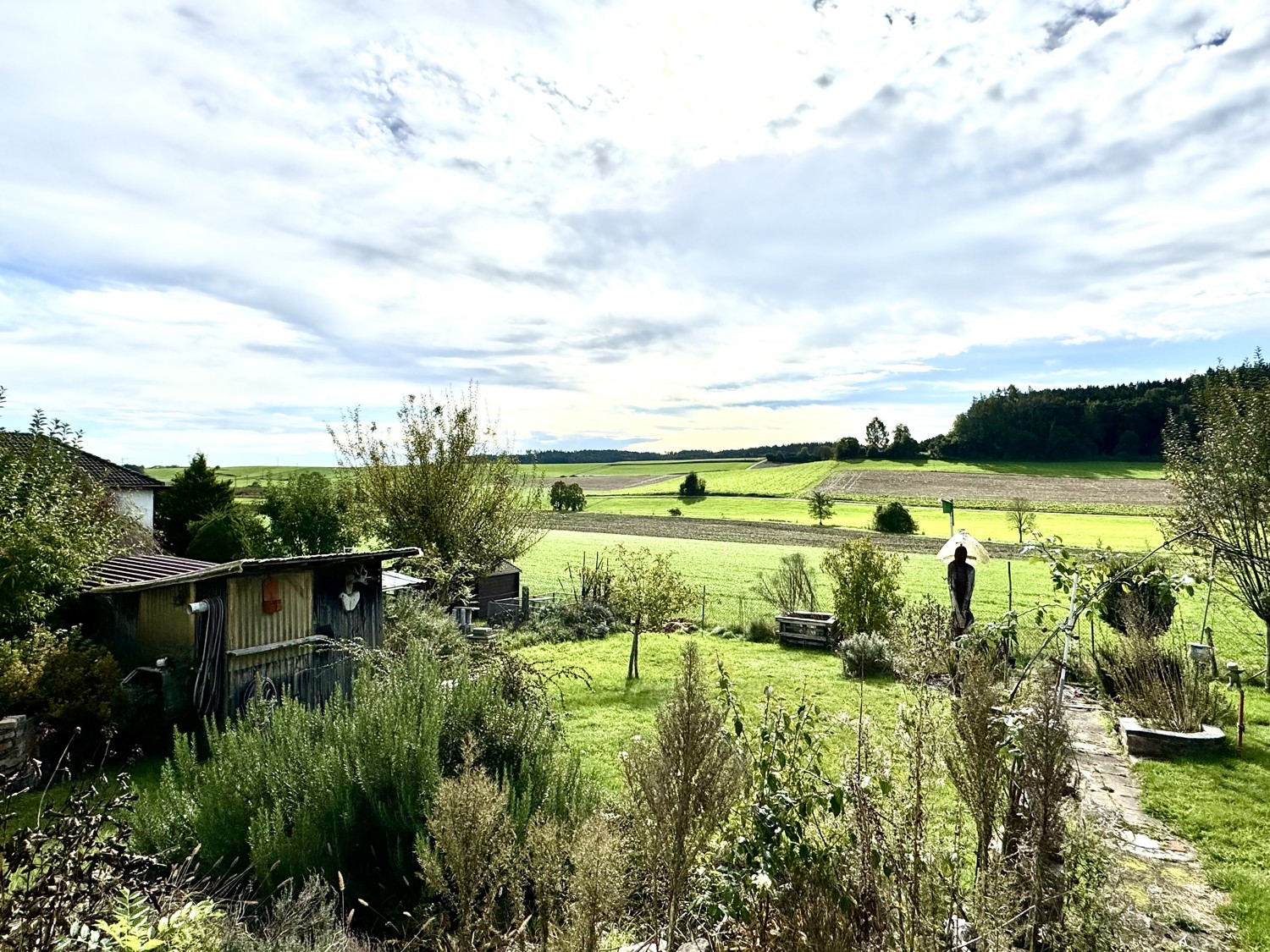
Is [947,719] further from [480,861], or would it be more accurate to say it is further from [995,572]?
[995,572]

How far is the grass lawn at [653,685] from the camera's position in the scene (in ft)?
29.6

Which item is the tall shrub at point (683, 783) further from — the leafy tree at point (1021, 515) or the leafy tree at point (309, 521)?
the leafy tree at point (1021, 515)

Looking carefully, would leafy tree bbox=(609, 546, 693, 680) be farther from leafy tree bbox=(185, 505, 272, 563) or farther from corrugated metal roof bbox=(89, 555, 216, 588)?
leafy tree bbox=(185, 505, 272, 563)

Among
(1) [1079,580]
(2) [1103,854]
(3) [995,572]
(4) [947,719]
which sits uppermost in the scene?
(1) [1079,580]

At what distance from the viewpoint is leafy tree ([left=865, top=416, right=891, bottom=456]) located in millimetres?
73125

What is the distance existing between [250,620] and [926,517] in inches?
1648

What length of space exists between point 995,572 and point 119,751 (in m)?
27.8

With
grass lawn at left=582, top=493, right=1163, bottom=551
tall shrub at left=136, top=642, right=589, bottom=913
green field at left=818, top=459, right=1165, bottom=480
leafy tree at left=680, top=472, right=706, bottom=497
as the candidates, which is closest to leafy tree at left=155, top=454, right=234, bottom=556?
tall shrub at left=136, top=642, right=589, bottom=913

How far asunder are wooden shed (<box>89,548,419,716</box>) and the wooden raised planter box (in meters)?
9.23

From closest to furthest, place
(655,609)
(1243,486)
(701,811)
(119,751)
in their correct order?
(701,811), (119,751), (1243,486), (655,609)

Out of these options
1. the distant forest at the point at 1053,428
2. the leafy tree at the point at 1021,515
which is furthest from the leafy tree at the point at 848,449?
the leafy tree at the point at 1021,515

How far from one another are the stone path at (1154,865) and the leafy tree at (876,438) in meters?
68.5

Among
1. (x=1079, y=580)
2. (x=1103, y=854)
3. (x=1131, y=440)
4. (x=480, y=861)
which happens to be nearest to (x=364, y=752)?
(x=480, y=861)

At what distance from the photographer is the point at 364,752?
4555 mm
